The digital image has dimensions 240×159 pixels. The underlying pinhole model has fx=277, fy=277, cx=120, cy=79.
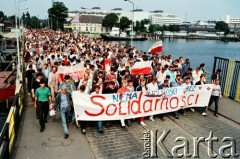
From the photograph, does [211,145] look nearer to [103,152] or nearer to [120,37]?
[103,152]

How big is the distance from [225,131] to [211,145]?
1.45m

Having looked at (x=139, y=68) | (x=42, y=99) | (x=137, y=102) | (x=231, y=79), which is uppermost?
(x=139, y=68)

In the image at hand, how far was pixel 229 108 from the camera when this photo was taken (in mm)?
12398

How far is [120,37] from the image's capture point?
A: 106 meters

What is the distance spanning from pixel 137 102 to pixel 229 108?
Result: 196 inches

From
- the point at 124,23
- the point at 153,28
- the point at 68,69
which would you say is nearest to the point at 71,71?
the point at 68,69

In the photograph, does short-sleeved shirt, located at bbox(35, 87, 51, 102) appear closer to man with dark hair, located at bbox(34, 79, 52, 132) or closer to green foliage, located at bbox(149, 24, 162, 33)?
man with dark hair, located at bbox(34, 79, 52, 132)

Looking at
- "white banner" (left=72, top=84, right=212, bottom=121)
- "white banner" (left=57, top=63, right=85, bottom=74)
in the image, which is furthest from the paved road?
"white banner" (left=57, top=63, right=85, bottom=74)

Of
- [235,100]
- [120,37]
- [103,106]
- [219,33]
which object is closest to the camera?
[103,106]

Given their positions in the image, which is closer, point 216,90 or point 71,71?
point 216,90

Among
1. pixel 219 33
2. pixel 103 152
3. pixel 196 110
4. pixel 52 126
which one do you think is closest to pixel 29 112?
pixel 52 126

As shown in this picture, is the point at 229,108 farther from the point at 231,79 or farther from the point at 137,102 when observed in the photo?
the point at 137,102

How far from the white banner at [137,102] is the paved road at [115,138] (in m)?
0.48

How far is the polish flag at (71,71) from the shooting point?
12233 millimetres
